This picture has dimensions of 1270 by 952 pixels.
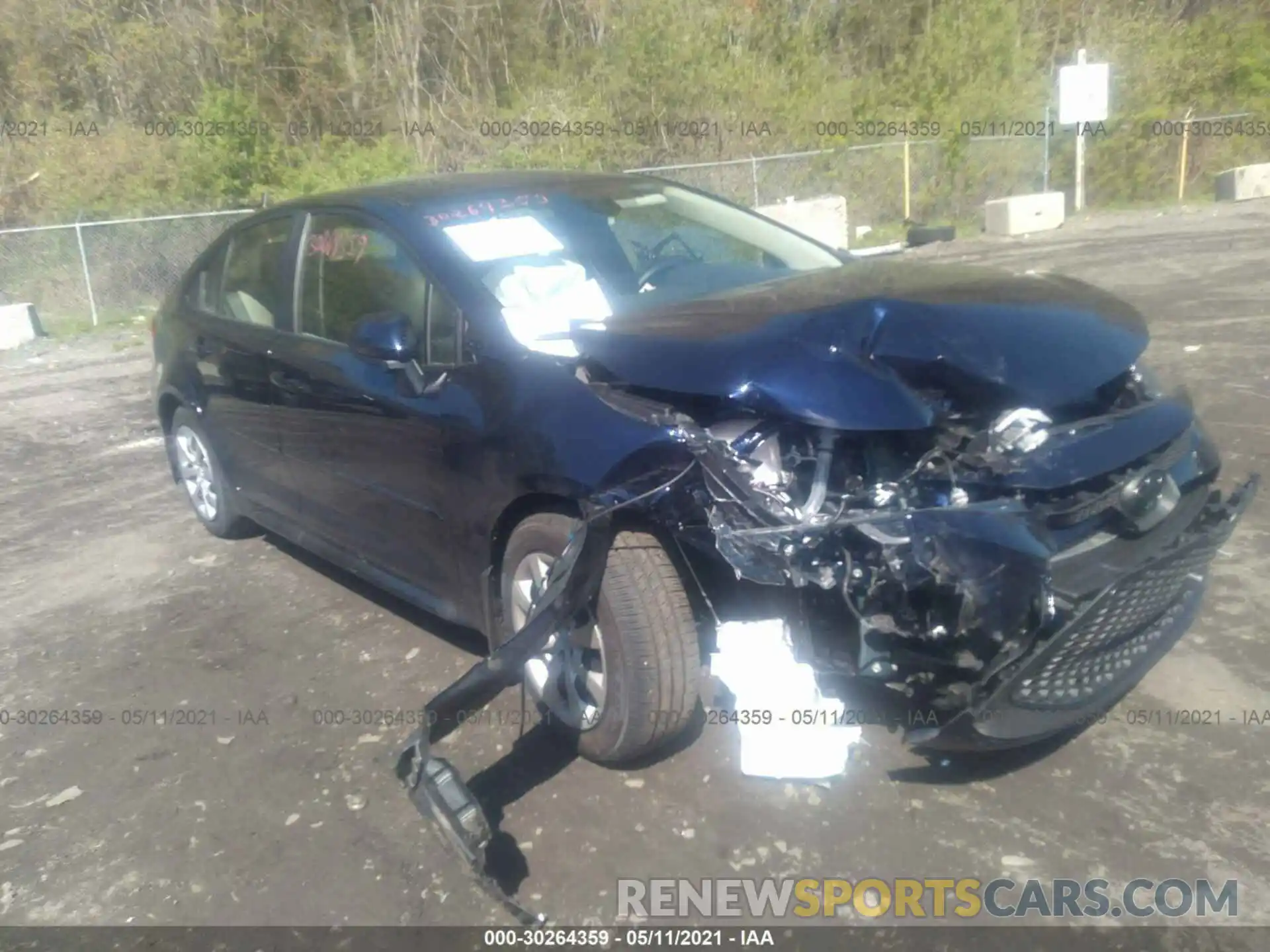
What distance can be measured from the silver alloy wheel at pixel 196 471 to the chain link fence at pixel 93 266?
10.0 metres

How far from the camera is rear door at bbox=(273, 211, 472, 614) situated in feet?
12.1

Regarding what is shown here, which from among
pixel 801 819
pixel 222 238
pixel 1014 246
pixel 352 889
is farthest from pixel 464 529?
pixel 1014 246

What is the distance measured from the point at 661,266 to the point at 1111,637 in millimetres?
2052

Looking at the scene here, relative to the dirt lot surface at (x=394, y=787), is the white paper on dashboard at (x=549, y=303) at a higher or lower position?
higher

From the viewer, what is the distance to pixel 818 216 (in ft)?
54.5

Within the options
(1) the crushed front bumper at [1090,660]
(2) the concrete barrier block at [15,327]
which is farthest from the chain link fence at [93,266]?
(1) the crushed front bumper at [1090,660]

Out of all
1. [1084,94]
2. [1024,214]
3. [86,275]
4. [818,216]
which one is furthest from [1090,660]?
[1084,94]

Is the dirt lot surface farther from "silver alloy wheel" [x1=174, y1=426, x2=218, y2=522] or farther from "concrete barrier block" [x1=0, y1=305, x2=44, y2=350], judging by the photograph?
"concrete barrier block" [x1=0, y1=305, x2=44, y2=350]

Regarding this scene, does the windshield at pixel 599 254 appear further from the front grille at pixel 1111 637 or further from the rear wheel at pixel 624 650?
the front grille at pixel 1111 637

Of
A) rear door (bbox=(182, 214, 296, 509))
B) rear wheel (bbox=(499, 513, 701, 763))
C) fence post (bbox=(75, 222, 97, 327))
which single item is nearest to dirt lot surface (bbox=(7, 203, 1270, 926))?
rear wheel (bbox=(499, 513, 701, 763))

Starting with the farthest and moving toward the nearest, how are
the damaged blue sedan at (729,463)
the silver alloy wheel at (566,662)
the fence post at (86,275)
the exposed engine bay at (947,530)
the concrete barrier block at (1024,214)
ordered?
the concrete barrier block at (1024,214), the fence post at (86,275), the silver alloy wheel at (566,662), the damaged blue sedan at (729,463), the exposed engine bay at (947,530)

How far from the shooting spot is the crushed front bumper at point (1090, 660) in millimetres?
2613

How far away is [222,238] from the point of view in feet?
17.2

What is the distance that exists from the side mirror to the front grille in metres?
2.09
